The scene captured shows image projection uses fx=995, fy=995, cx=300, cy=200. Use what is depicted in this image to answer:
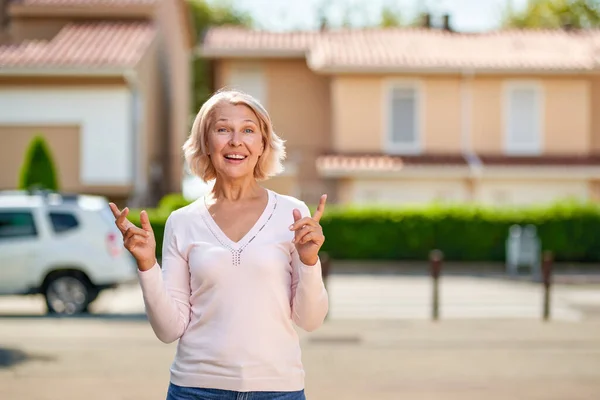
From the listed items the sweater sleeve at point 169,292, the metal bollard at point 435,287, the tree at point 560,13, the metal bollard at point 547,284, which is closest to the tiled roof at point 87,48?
the metal bollard at point 435,287

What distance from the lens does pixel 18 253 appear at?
1503cm

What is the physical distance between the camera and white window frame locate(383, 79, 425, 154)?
31250mm

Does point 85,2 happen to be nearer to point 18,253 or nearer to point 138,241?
point 18,253

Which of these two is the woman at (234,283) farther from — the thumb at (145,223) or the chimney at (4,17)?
the chimney at (4,17)

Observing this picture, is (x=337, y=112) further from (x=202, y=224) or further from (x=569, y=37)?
(x=202, y=224)

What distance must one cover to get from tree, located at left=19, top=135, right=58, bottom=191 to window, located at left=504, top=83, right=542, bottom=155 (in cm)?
1504

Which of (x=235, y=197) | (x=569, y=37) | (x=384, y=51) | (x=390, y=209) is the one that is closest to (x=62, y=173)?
(x=390, y=209)

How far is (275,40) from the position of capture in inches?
1334

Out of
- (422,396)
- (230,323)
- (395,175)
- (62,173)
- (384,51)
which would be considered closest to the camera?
(230,323)

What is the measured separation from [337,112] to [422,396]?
77.2 ft

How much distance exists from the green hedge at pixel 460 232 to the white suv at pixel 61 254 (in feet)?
35.0

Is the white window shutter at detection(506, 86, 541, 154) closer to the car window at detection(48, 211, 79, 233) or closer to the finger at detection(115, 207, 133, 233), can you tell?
the car window at detection(48, 211, 79, 233)

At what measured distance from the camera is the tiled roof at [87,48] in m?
25.5

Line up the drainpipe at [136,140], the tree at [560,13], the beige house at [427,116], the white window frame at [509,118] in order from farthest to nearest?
the tree at [560,13], the white window frame at [509,118], the beige house at [427,116], the drainpipe at [136,140]
